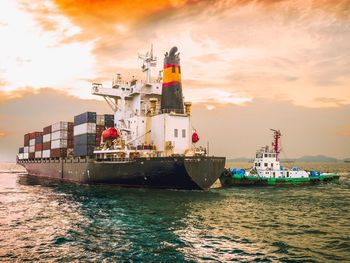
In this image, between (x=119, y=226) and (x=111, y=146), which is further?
(x=111, y=146)

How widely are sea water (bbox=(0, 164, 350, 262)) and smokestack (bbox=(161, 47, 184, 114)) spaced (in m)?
13.5

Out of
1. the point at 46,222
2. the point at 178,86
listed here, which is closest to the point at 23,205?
the point at 46,222

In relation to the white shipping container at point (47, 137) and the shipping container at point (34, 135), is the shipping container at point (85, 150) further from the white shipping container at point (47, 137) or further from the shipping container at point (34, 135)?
the shipping container at point (34, 135)

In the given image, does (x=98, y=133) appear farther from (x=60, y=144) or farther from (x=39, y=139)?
(x=39, y=139)

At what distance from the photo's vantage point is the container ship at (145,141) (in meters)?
36.1

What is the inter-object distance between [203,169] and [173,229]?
638 inches

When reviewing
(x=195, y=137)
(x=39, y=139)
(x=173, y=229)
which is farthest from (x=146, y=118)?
(x=39, y=139)

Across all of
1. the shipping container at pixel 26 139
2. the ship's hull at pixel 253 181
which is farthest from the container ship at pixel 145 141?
the shipping container at pixel 26 139

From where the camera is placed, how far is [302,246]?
660 inches

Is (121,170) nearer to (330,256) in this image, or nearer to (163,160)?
(163,160)

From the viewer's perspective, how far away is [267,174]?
170ft

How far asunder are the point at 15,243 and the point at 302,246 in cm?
1440

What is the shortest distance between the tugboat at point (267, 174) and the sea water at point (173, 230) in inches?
657

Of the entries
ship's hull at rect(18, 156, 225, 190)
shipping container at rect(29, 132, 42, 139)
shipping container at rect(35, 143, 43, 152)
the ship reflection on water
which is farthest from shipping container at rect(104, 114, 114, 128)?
shipping container at rect(29, 132, 42, 139)
